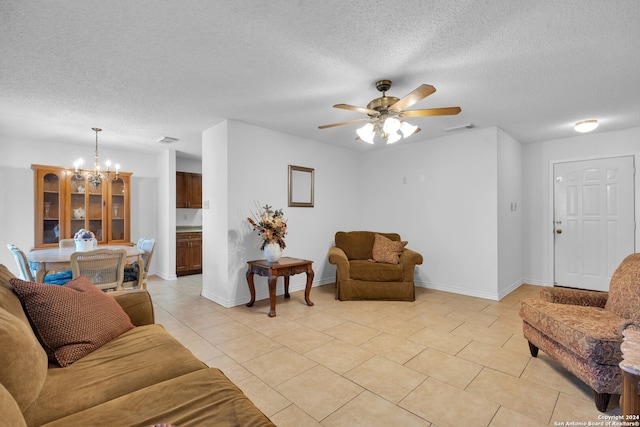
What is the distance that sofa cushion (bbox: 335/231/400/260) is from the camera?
4.77 metres

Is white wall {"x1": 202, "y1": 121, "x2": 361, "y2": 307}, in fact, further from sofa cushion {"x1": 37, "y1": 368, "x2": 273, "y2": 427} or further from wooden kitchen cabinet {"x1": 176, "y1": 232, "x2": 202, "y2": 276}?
sofa cushion {"x1": 37, "y1": 368, "x2": 273, "y2": 427}

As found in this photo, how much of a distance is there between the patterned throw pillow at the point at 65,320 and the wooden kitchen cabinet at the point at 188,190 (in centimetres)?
453

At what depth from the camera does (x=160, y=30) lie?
1.99m

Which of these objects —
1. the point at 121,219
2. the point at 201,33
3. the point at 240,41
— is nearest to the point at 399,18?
the point at 240,41

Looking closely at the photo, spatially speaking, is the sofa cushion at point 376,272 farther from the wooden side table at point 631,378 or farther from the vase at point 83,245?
the vase at point 83,245

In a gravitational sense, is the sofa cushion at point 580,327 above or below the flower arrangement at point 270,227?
below

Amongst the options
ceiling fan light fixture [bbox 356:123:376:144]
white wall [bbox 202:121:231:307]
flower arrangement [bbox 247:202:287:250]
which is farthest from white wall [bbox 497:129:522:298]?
white wall [bbox 202:121:231:307]

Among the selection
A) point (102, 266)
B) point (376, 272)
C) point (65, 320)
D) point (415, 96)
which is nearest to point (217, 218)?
point (102, 266)

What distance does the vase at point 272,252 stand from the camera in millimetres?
3807

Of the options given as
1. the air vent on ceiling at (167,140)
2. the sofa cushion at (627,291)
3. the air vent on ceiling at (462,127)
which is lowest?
the sofa cushion at (627,291)

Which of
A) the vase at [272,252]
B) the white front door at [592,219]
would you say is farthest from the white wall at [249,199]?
the white front door at [592,219]

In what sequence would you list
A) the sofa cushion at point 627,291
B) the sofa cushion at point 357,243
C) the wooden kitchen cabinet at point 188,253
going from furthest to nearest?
the wooden kitchen cabinet at point 188,253 < the sofa cushion at point 357,243 < the sofa cushion at point 627,291

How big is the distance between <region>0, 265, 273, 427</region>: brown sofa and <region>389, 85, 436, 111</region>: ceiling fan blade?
212cm

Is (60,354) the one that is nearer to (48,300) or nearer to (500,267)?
(48,300)
